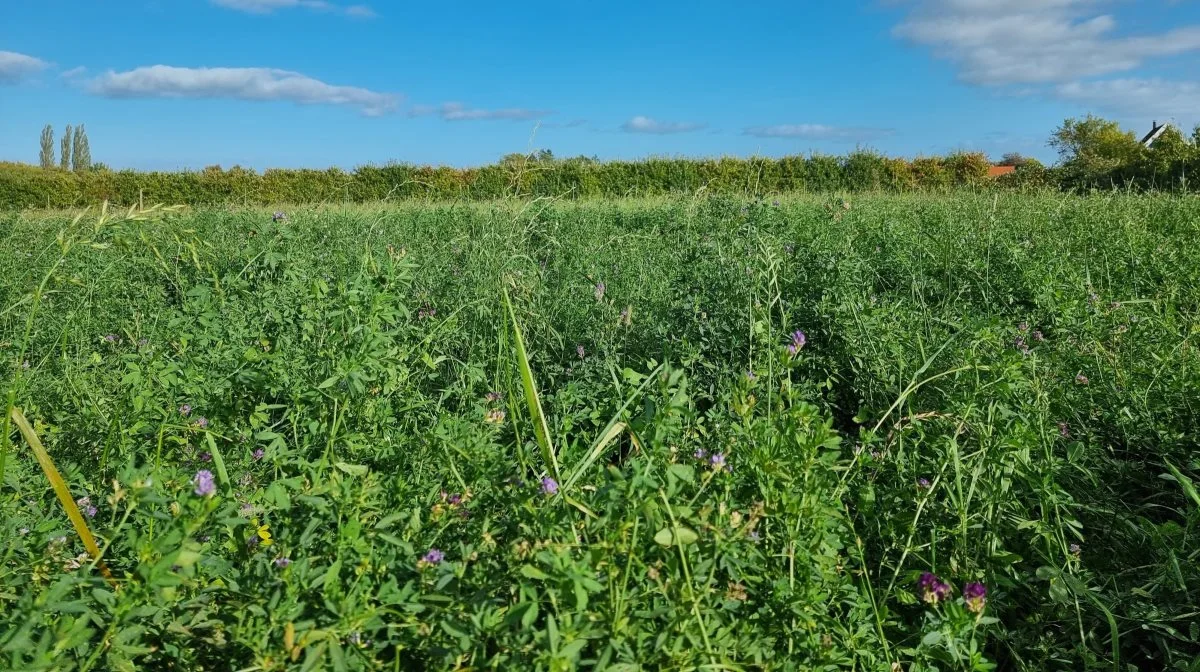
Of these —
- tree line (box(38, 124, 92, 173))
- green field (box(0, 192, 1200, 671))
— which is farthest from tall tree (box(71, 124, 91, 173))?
green field (box(0, 192, 1200, 671))

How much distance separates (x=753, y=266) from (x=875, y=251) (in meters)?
2.15

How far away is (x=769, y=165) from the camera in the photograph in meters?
20.9

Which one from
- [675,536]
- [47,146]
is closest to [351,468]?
[675,536]

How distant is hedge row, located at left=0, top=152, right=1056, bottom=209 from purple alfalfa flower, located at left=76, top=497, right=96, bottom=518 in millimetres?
14402

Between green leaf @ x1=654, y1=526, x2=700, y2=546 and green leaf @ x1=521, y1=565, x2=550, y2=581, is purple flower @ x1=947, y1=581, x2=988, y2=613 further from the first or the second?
green leaf @ x1=521, y1=565, x2=550, y2=581

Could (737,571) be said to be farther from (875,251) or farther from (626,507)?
(875,251)

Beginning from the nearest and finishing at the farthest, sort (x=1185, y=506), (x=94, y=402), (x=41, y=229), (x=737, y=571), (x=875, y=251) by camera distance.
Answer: (x=737, y=571) → (x=1185, y=506) → (x=94, y=402) → (x=875, y=251) → (x=41, y=229)

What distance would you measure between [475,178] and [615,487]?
56.5ft

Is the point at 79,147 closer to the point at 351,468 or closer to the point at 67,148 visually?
the point at 67,148

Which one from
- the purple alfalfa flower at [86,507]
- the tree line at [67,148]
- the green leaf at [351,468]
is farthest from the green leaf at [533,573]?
the tree line at [67,148]

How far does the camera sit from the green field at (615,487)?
1.27 meters

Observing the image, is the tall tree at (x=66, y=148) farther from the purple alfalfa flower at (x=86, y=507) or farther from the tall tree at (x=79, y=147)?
the purple alfalfa flower at (x=86, y=507)

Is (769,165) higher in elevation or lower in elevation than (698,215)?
higher

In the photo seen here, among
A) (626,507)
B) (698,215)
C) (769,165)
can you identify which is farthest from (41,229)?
(769,165)
